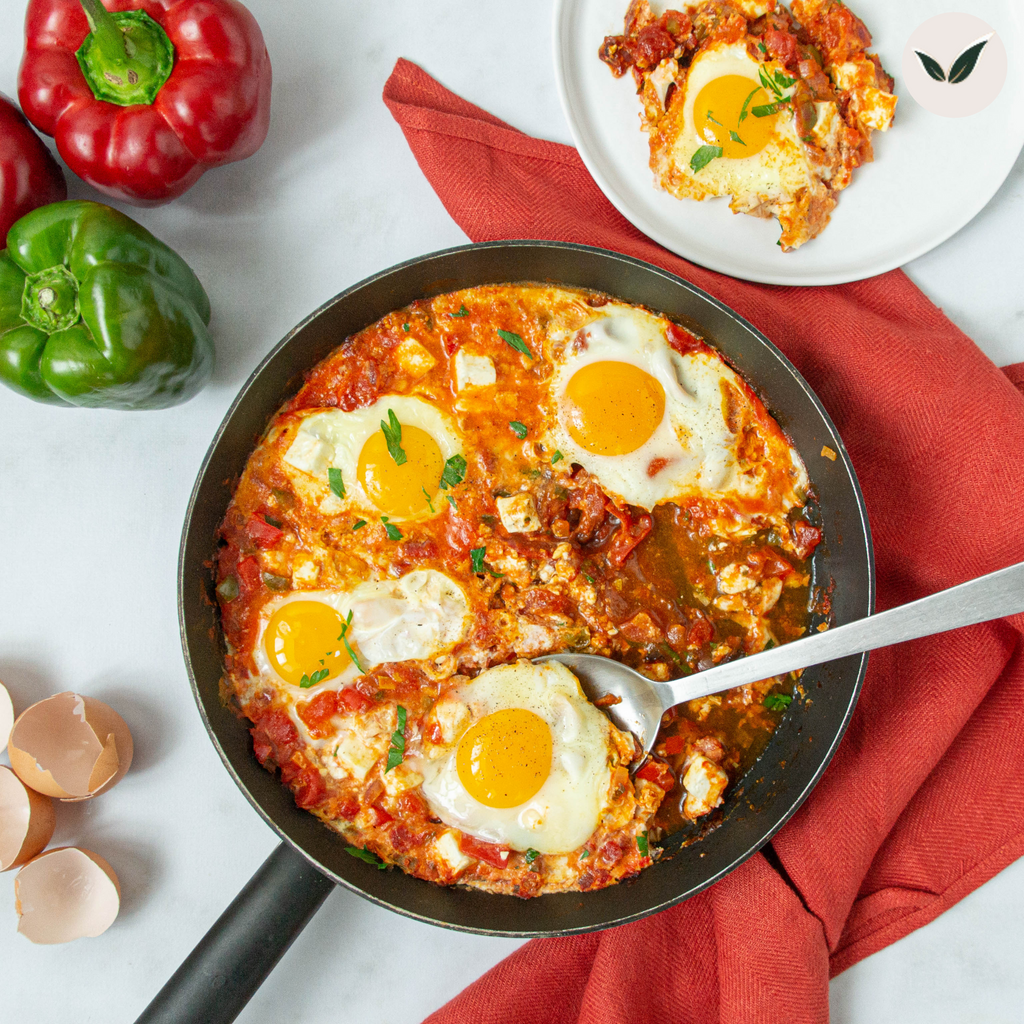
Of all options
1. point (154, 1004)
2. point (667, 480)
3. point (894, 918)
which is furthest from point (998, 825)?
point (154, 1004)

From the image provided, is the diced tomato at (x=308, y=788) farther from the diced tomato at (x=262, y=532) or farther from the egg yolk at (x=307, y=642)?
the diced tomato at (x=262, y=532)

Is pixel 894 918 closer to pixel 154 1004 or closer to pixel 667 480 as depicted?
pixel 667 480

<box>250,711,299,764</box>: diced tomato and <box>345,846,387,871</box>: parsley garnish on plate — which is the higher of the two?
<box>250,711,299,764</box>: diced tomato

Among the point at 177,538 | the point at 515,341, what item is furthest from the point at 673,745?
the point at 177,538

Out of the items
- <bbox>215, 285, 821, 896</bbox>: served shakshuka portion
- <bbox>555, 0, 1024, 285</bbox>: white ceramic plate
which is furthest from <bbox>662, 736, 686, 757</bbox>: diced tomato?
<bbox>555, 0, 1024, 285</bbox>: white ceramic plate

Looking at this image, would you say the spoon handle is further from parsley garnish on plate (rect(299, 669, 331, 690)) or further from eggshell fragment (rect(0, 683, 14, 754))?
eggshell fragment (rect(0, 683, 14, 754))

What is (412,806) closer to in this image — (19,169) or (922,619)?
(922,619)
